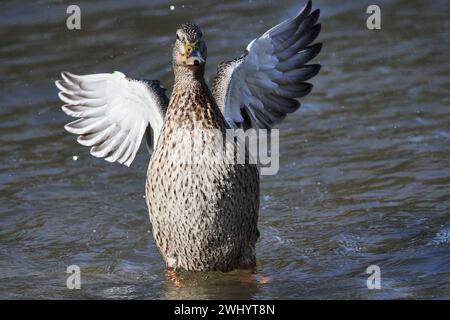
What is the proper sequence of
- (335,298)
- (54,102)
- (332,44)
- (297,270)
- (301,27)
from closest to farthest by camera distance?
(335,298), (297,270), (301,27), (54,102), (332,44)

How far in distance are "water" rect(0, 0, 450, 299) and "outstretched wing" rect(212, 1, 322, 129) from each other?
3.37 ft

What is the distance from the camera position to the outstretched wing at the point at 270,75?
8672mm

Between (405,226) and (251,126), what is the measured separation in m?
1.54

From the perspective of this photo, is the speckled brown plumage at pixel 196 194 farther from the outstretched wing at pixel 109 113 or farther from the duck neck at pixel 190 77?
the outstretched wing at pixel 109 113

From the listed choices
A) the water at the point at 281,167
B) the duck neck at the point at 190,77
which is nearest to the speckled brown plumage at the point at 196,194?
the duck neck at the point at 190,77

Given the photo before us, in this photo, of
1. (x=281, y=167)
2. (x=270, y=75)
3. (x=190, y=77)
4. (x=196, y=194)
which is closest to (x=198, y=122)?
(x=190, y=77)

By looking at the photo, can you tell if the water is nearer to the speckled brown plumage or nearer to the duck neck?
the speckled brown plumage

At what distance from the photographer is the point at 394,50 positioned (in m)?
12.8

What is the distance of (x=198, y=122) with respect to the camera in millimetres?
7859

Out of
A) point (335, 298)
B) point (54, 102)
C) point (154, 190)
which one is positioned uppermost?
point (54, 102)

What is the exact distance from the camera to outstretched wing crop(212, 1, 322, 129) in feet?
28.5

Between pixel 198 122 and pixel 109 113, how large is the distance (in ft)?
4.66

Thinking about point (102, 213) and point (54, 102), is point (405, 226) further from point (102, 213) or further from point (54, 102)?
point (54, 102)

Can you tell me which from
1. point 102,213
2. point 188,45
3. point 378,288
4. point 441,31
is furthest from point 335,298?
point 441,31
